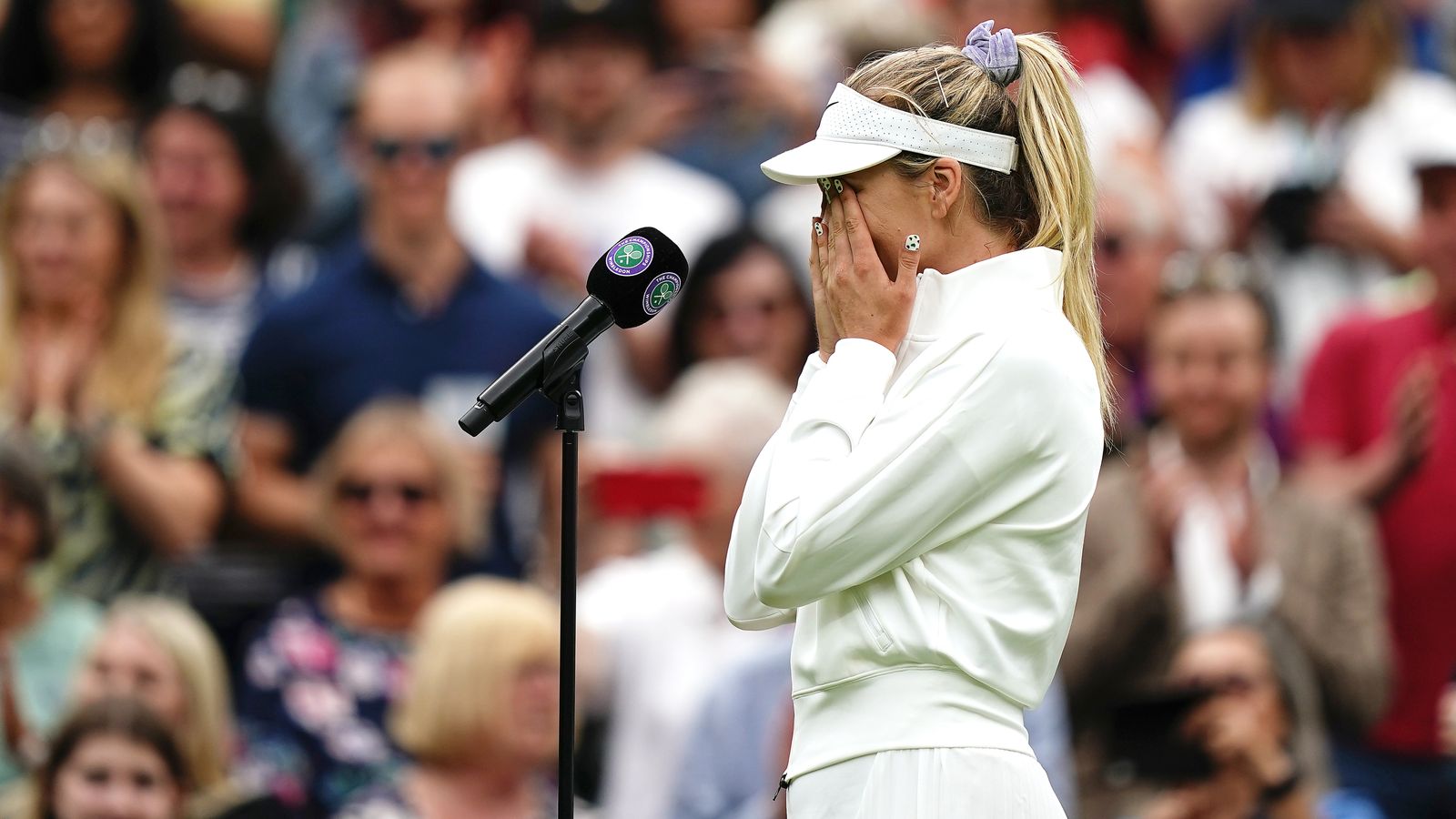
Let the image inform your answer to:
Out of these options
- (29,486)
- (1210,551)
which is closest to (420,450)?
(29,486)

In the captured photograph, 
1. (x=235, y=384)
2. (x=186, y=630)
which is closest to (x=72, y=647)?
(x=186, y=630)

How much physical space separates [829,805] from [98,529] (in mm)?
3948

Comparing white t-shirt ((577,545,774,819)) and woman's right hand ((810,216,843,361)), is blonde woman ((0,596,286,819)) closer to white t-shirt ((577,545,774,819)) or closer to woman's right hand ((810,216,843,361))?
white t-shirt ((577,545,774,819))

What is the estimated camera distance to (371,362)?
7.18 metres

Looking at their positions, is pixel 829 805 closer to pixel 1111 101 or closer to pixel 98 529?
pixel 98 529

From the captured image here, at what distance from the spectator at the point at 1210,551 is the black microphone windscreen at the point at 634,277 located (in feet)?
10.8

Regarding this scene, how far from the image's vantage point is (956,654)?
3.29m

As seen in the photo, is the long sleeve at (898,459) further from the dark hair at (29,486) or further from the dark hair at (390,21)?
the dark hair at (390,21)

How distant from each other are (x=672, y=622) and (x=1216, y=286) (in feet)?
6.65

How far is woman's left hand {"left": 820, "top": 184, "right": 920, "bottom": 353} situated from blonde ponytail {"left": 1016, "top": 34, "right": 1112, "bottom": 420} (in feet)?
0.69

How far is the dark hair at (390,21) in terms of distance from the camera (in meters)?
9.17

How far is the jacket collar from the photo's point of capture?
338 cm

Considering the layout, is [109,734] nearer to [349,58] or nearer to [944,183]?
[944,183]

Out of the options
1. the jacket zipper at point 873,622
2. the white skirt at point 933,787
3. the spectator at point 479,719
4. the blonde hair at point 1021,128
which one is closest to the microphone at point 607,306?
the blonde hair at point 1021,128
